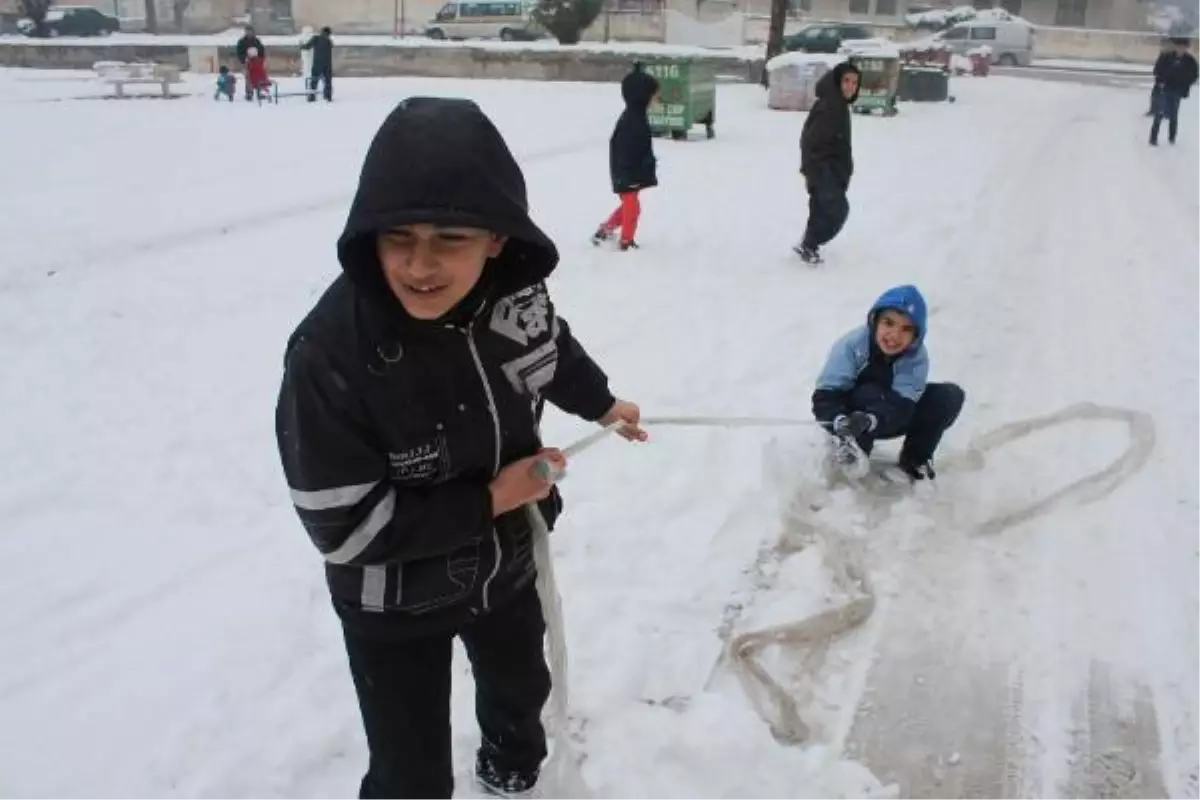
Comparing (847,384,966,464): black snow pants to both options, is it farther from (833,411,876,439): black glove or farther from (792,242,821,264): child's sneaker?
(792,242,821,264): child's sneaker

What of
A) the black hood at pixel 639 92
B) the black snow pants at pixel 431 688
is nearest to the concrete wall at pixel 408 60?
the black hood at pixel 639 92

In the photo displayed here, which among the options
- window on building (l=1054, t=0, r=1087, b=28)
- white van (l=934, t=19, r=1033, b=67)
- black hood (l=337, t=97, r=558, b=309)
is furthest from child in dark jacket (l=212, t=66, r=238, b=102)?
window on building (l=1054, t=0, r=1087, b=28)

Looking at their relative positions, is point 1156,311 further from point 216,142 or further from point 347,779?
point 216,142

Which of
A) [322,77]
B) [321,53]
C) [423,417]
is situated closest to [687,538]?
[423,417]

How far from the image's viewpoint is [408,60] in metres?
27.0

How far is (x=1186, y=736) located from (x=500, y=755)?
6.18 ft

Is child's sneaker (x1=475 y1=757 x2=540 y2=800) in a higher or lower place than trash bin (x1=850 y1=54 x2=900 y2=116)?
lower

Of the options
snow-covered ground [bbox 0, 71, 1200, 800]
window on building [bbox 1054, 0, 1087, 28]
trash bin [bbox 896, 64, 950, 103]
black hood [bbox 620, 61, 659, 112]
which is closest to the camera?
snow-covered ground [bbox 0, 71, 1200, 800]

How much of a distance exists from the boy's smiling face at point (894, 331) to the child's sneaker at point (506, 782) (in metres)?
2.36

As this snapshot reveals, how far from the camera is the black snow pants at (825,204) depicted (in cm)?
812

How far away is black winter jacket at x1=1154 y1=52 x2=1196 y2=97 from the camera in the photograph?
52.4 feet

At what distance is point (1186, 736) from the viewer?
2904mm

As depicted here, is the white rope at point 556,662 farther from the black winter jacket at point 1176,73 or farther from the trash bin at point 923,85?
the trash bin at point 923,85

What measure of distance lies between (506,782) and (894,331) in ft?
7.97
